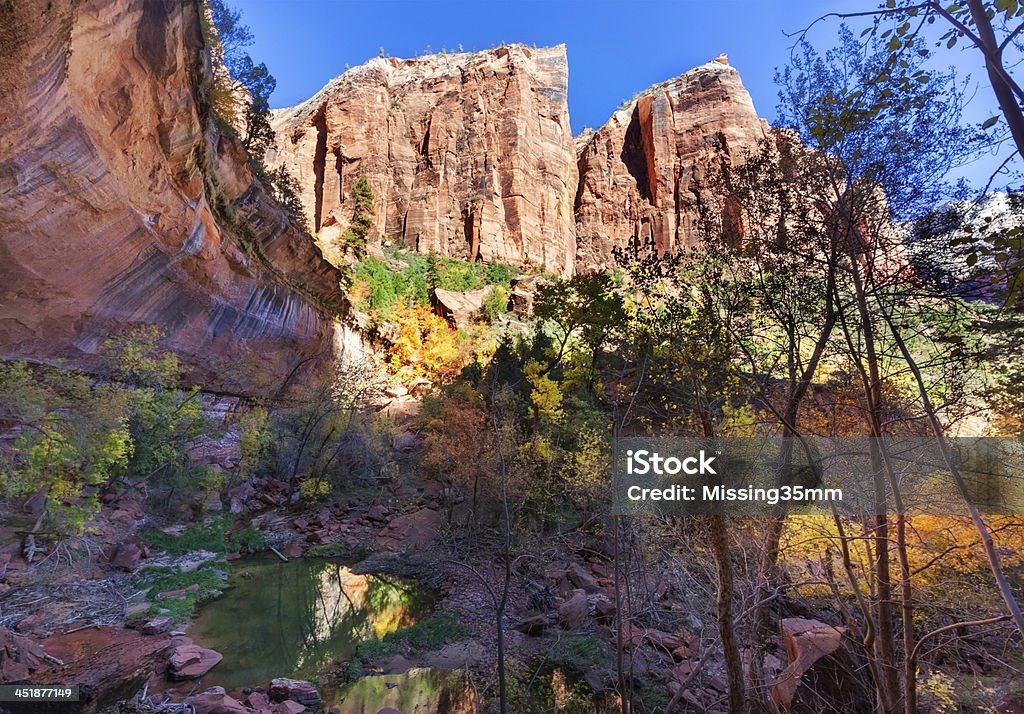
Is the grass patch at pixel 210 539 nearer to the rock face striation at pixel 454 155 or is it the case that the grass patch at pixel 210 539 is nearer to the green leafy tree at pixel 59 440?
the green leafy tree at pixel 59 440

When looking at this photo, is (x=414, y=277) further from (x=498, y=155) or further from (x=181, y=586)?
(x=181, y=586)

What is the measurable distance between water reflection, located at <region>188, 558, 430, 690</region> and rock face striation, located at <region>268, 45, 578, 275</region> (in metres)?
35.1

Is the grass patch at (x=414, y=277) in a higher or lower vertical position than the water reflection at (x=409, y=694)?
higher

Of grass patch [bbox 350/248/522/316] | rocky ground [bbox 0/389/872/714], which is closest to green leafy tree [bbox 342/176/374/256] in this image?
grass patch [bbox 350/248/522/316]

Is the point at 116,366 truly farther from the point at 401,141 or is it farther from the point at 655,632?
the point at 401,141

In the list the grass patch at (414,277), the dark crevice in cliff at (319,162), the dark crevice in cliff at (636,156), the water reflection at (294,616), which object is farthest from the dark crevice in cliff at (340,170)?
the water reflection at (294,616)

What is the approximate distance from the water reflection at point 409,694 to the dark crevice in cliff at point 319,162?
4606 centimetres

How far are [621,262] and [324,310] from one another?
23090 millimetres

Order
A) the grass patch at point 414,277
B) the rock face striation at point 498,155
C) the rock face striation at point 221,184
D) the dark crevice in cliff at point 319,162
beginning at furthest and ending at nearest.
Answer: the dark crevice in cliff at point 319,162 → the rock face striation at point 498,155 → the grass patch at point 414,277 → the rock face striation at point 221,184

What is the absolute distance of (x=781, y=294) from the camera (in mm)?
5488

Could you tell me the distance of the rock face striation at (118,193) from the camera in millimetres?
9453

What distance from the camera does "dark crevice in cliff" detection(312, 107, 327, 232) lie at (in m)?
47.2

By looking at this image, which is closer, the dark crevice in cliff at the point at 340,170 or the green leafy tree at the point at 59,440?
the green leafy tree at the point at 59,440

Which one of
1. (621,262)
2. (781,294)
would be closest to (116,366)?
(621,262)
